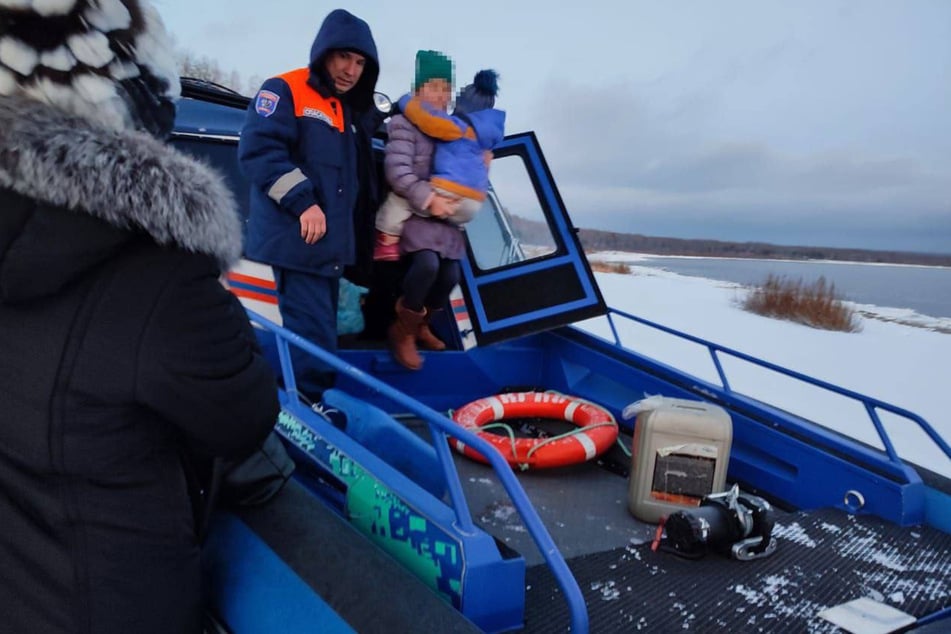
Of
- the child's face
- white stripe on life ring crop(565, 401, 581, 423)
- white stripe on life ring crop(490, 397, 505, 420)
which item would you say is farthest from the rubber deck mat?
the child's face

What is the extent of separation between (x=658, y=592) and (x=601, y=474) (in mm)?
1337

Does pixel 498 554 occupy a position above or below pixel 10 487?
below

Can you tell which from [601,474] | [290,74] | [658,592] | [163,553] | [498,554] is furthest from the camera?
[601,474]

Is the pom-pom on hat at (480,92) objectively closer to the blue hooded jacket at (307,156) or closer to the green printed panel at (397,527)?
the blue hooded jacket at (307,156)

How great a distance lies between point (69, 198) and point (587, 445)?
2.84 m

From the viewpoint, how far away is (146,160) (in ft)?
4.32

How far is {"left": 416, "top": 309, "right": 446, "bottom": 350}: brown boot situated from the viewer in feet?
14.1

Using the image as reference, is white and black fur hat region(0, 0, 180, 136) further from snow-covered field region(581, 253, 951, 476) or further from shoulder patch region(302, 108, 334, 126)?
snow-covered field region(581, 253, 951, 476)

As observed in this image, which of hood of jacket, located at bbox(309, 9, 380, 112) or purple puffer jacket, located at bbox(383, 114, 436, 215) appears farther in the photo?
purple puffer jacket, located at bbox(383, 114, 436, 215)

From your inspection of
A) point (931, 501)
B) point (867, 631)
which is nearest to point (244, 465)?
point (867, 631)

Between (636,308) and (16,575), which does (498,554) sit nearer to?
(16,575)

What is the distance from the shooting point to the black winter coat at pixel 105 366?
48.9 inches

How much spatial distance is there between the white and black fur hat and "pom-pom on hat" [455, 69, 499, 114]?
2753 millimetres

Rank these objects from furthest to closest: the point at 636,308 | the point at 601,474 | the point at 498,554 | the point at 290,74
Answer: the point at 636,308 < the point at 601,474 < the point at 290,74 < the point at 498,554
